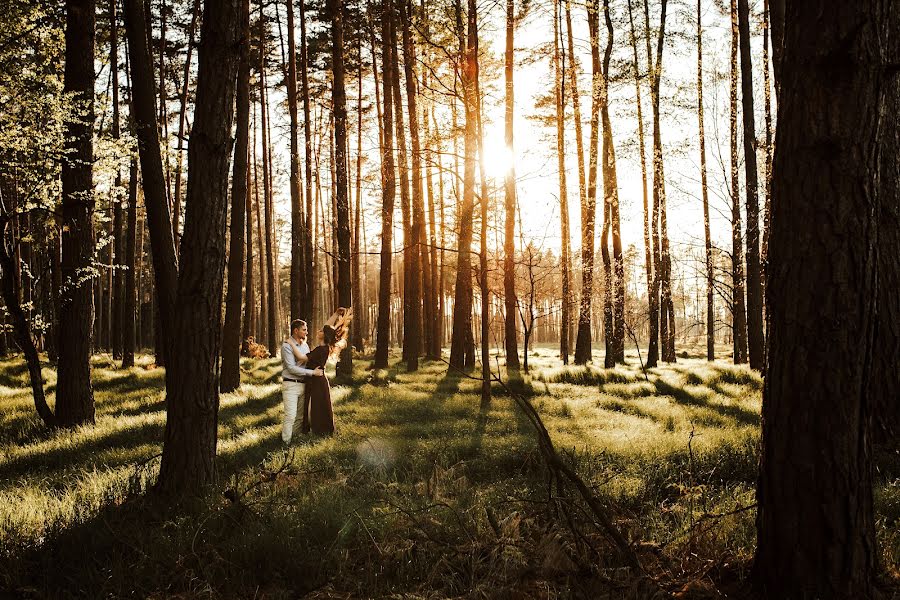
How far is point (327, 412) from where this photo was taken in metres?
8.49

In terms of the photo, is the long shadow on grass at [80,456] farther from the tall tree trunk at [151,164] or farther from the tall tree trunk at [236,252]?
the tall tree trunk at [236,252]

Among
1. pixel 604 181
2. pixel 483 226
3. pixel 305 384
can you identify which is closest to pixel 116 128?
pixel 305 384

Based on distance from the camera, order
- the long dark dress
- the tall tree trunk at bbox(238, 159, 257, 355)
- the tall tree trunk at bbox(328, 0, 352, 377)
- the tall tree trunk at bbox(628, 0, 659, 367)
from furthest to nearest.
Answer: the tall tree trunk at bbox(238, 159, 257, 355) < the tall tree trunk at bbox(628, 0, 659, 367) < the tall tree trunk at bbox(328, 0, 352, 377) < the long dark dress

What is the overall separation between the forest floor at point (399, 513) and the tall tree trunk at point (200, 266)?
31 cm

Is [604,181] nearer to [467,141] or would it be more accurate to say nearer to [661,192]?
[661,192]

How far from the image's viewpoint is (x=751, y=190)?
13.8 m

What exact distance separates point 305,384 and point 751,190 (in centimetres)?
1208

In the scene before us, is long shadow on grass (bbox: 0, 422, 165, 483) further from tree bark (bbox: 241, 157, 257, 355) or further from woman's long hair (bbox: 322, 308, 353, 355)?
tree bark (bbox: 241, 157, 257, 355)

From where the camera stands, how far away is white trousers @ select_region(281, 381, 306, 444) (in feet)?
26.2

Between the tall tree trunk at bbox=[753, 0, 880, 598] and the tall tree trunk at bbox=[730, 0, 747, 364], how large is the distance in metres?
14.4

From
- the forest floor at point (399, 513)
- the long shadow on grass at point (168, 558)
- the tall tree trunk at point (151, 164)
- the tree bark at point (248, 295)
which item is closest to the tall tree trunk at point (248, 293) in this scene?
the tree bark at point (248, 295)

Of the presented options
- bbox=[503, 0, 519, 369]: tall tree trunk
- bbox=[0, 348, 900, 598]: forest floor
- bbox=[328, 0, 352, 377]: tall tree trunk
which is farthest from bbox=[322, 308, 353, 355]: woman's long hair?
bbox=[328, 0, 352, 377]: tall tree trunk

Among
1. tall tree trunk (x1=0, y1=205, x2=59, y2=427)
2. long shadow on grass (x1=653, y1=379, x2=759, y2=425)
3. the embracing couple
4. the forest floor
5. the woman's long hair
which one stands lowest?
long shadow on grass (x1=653, y1=379, x2=759, y2=425)

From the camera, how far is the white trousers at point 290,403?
8000mm
